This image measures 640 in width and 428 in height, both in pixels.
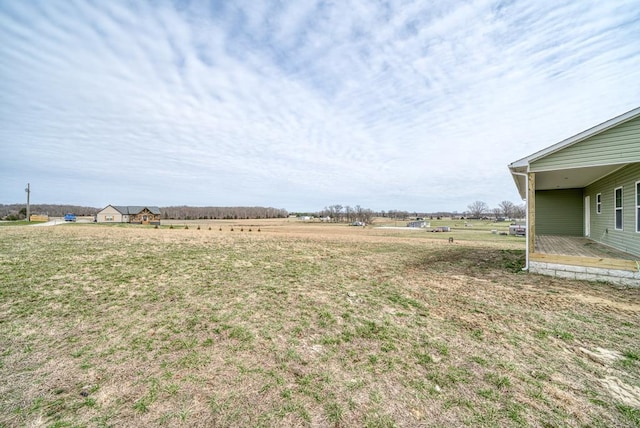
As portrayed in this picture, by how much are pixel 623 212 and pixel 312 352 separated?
10953mm

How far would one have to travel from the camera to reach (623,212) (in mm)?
8484

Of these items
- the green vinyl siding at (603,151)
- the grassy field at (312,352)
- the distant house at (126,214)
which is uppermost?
the green vinyl siding at (603,151)

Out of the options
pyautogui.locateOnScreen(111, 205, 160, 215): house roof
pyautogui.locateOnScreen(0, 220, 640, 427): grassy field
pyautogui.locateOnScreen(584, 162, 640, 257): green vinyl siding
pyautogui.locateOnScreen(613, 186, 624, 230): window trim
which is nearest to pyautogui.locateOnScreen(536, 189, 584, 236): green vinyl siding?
pyautogui.locateOnScreen(584, 162, 640, 257): green vinyl siding

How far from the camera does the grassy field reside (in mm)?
2445

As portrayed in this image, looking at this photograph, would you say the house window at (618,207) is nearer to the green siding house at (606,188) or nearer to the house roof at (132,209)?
the green siding house at (606,188)

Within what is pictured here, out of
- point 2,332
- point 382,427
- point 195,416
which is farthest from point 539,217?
point 2,332

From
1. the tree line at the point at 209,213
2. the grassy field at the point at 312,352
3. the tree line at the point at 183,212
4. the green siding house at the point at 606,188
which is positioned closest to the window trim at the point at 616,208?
the green siding house at the point at 606,188

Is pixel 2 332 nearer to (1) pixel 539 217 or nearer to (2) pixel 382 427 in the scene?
(2) pixel 382 427

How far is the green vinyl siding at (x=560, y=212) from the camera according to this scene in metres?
13.9

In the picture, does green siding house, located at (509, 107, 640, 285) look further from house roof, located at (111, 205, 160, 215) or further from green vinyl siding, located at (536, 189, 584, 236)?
house roof, located at (111, 205, 160, 215)

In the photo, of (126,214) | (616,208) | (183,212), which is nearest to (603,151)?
(616,208)

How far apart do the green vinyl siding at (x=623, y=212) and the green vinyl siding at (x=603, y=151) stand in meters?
1.46

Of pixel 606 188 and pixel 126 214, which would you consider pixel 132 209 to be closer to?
pixel 126 214

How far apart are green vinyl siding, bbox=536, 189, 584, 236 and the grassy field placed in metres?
10.1
